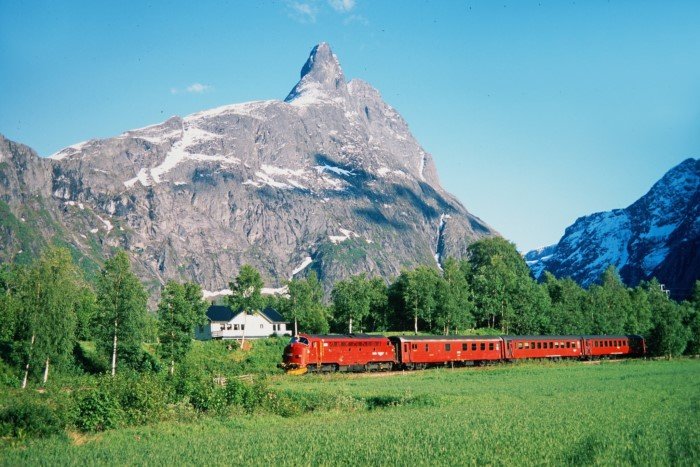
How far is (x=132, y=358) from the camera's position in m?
61.0

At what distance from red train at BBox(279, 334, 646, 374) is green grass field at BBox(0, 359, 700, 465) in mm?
19921

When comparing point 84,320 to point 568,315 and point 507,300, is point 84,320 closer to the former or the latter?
point 507,300

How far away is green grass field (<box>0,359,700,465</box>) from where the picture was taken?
17109 mm

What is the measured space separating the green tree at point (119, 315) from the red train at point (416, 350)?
16951 mm

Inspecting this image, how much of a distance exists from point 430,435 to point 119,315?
48578 millimetres

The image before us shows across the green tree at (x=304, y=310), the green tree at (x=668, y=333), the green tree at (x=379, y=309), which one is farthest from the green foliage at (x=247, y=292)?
the green tree at (x=668, y=333)

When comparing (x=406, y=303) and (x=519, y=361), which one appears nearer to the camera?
(x=519, y=361)

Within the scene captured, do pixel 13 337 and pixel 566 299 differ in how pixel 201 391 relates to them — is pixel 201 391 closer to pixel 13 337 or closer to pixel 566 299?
pixel 13 337

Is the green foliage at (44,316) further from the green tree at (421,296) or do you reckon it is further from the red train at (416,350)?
the green tree at (421,296)

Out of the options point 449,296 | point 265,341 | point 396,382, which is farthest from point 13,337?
point 449,296

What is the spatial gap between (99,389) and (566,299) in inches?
3933

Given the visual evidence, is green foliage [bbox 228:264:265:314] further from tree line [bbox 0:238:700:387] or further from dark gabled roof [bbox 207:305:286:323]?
dark gabled roof [bbox 207:305:286:323]

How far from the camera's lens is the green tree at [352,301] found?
10094 cm

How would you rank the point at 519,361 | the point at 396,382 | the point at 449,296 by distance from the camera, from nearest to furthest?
1. the point at 396,382
2. the point at 519,361
3. the point at 449,296
